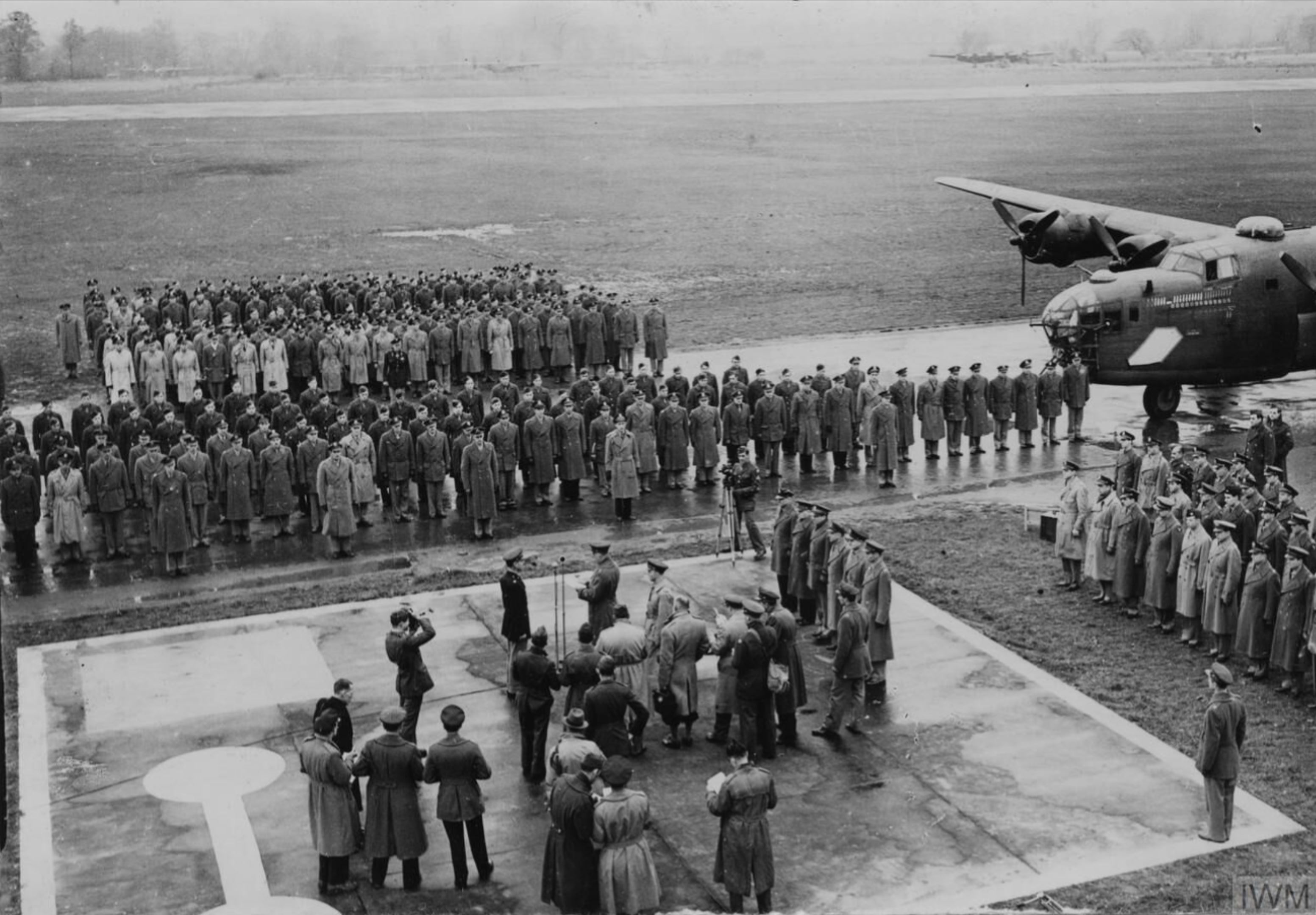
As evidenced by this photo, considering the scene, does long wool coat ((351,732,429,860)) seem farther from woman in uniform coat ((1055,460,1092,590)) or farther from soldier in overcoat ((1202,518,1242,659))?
woman in uniform coat ((1055,460,1092,590))

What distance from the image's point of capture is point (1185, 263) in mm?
23875

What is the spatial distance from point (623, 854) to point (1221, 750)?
4600 millimetres

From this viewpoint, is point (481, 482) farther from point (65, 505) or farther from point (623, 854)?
point (623, 854)

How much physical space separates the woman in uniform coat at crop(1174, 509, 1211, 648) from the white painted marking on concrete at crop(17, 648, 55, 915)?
10.8 m

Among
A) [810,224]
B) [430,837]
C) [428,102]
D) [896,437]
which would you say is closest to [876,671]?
[430,837]

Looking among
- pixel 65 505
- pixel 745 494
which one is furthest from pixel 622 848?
pixel 65 505

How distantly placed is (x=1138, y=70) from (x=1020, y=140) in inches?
1471

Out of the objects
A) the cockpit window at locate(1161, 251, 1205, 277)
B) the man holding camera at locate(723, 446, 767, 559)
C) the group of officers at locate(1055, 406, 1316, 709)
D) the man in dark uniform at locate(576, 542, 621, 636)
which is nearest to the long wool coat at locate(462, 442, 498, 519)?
the man holding camera at locate(723, 446, 767, 559)

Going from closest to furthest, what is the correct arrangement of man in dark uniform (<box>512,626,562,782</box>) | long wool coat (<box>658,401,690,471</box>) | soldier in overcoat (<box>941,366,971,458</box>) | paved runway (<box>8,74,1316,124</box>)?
man in dark uniform (<box>512,626,562,782</box>)
long wool coat (<box>658,401,690,471</box>)
soldier in overcoat (<box>941,366,971,458</box>)
paved runway (<box>8,74,1316,124</box>)

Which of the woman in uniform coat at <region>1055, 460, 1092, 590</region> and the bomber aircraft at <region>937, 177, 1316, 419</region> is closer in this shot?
the woman in uniform coat at <region>1055, 460, 1092, 590</region>

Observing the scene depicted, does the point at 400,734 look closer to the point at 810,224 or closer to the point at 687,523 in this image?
Result: the point at 687,523

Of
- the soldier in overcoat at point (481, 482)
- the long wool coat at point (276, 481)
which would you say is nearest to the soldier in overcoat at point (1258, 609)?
the soldier in overcoat at point (481, 482)

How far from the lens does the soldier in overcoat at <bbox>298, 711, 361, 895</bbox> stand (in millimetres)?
10234

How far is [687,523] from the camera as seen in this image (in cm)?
1975
